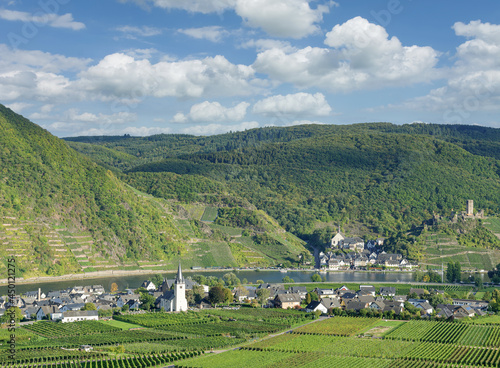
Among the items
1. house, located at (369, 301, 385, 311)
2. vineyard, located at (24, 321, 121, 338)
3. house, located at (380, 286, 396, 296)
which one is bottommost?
house, located at (380, 286, 396, 296)

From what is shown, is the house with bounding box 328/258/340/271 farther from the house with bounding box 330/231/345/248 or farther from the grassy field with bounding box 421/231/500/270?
the grassy field with bounding box 421/231/500/270

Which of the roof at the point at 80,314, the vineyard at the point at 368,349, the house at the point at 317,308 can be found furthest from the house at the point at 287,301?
the roof at the point at 80,314

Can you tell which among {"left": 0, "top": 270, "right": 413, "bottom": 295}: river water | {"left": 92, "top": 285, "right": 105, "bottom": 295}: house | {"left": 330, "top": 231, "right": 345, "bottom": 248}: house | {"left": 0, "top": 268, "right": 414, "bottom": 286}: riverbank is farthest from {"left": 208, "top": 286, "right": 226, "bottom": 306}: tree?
{"left": 330, "top": 231, "right": 345, "bottom": 248}: house

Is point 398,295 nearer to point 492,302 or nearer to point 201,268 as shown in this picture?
point 492,302

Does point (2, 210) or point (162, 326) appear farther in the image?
point (2, 210)

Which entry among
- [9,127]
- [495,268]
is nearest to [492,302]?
[495,268]

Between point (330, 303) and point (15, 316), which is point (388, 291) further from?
point (15, 316)

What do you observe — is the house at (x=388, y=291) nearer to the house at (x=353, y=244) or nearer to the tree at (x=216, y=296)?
the tree at (x=216, y=296)
